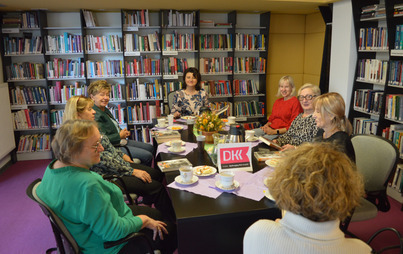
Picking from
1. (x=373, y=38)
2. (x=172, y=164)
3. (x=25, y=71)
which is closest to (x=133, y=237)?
(x=172, y=164)

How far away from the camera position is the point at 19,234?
115 inches

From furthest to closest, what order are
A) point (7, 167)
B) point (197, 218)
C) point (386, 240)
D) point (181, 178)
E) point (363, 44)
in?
point (7, 167) → point (363, 44) → point (386, 240) → point (181, 178) → point (197, 218)

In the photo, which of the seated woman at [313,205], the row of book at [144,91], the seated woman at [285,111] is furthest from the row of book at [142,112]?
the seated woman at [313,205]

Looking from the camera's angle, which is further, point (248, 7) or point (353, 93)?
point (248, 7)

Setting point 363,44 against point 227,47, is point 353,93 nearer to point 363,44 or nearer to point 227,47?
point 363,44

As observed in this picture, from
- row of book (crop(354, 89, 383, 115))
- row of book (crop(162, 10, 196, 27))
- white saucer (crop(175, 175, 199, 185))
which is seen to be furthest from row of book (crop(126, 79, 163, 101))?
white saucer (crop(175, 175, 199, 185))

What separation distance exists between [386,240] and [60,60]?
15.9 feet

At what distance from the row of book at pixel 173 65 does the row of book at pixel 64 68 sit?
130 cm

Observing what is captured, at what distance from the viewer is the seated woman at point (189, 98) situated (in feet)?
14.5

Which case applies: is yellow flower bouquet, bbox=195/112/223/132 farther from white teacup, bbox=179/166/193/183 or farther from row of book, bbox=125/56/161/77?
row of book, bbox=125/56/161/77

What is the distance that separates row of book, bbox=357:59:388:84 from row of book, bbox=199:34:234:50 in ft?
6.97

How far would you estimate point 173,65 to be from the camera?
521cm

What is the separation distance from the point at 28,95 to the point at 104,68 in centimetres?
125

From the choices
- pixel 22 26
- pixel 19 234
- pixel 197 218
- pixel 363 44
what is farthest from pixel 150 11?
pixel 197 218
